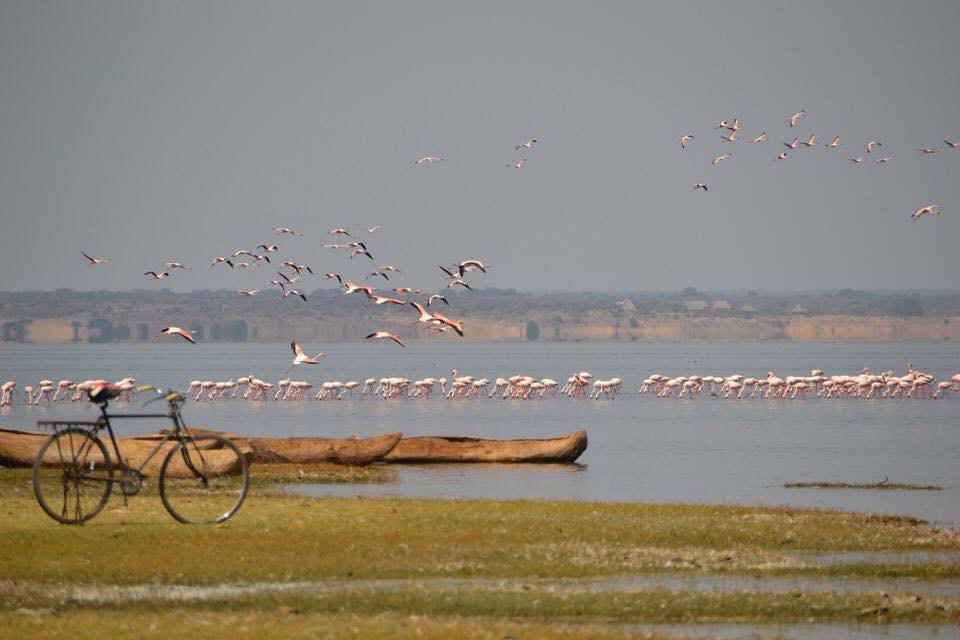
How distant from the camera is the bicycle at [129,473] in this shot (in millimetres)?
21672

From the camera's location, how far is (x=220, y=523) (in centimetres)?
2328

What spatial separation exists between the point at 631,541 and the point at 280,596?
715cm

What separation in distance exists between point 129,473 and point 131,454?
10946 millimetres

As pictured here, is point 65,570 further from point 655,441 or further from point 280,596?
point 655,441

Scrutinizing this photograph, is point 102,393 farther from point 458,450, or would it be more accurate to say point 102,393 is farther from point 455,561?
point 458,450

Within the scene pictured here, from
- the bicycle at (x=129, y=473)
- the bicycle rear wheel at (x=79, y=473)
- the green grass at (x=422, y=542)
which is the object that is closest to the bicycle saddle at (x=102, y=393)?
the bicycle at (x=129, y=473)

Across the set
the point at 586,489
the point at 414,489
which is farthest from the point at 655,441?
the point at 414,489

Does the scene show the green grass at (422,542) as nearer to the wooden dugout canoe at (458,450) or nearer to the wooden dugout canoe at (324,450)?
the wooden dugout canoe at (324,450)

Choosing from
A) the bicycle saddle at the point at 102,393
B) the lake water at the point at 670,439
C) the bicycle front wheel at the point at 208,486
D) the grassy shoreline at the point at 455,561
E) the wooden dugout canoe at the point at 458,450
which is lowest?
the lake water at the point at 670,439

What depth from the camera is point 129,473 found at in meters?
22.5

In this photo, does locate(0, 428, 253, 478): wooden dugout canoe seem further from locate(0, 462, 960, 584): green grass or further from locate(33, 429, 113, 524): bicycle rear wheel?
locate(33, 429, 113, 524): bicycle rear wheel

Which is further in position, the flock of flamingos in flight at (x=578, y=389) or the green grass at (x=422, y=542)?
the flock of flamingos in flight at (x=578, y=389)

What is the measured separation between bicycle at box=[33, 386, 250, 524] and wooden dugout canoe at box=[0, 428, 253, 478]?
5 centimetres

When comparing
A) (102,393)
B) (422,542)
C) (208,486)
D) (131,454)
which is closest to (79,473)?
(102,393)
